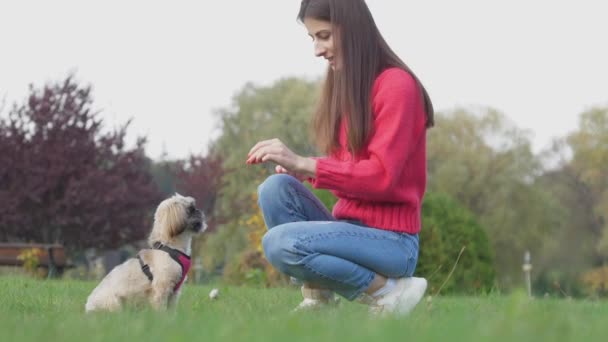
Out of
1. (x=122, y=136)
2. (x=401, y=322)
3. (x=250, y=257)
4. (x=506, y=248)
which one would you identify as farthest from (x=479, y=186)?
(x=401, y=322)

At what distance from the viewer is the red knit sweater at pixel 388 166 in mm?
5094

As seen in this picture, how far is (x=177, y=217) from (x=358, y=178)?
216 cm

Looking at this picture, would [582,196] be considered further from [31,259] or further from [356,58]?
[356,58]

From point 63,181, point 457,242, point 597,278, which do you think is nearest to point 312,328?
point 457,242

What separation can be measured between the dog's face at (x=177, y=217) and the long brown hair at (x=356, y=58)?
1955 millimetres

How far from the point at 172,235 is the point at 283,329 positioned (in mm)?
3624

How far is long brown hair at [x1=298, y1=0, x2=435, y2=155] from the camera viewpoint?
17.3 feet

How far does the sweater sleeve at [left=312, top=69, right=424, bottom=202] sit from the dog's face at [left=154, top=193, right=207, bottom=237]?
1.94 metres

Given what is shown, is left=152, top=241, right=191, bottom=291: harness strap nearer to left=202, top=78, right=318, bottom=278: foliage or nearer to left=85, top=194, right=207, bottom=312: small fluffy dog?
left=85, top=194, right=207, bottom=312: small fluffy dog

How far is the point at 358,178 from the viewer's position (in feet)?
16.8

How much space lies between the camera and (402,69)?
5.32m

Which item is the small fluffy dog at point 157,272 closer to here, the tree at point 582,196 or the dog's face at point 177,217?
the dog's face at point 177,217

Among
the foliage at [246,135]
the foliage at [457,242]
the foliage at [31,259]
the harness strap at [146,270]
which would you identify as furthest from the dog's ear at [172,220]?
the foliage at [246,135]

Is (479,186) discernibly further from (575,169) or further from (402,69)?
(402,69)
